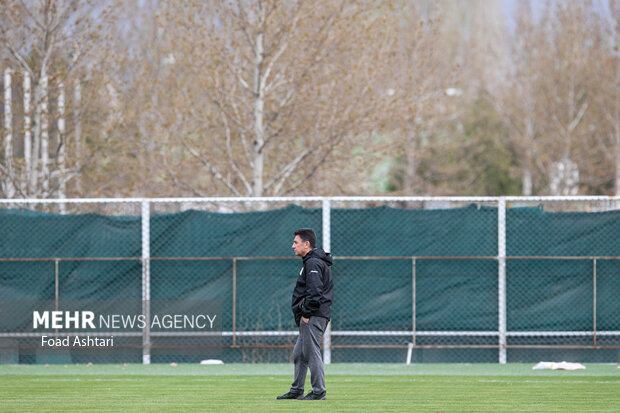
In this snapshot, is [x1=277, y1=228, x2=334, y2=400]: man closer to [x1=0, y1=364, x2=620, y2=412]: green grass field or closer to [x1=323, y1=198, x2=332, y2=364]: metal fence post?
[x1=0, y1=364, x2=620, y2=412]: green grass field

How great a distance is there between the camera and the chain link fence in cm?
1551

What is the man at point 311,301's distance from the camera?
10.0 m

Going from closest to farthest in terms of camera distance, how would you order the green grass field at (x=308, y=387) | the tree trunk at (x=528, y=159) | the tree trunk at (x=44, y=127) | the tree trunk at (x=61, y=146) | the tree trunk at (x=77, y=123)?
the green grass field at (x=308, y=387)
the tree trunk at (x=44, y=127)
the tree trunk at (x=61, y=146)
the tree trunk at (x=77, y=123)
the tree trunk at (x=528, y=159)

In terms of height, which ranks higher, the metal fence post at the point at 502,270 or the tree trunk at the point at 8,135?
the tree trunk at the point at 8,135

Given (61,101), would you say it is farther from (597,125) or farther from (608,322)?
(597,125)

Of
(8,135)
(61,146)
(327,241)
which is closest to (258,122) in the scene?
(61,146)

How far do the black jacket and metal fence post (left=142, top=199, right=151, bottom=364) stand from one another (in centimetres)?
585

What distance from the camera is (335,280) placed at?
15.6 m

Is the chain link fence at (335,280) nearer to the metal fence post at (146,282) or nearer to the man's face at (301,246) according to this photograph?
the metal fence post at (146,282)

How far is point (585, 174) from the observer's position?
40.8 meters

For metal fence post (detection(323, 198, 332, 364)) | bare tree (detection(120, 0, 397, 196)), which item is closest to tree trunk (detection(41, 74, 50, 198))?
bare tree (detection(120, 0, 397, 196))

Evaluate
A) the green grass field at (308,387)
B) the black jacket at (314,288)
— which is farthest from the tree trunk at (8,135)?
the black jacket at (314,288)

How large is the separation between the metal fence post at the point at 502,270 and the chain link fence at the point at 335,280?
0.02 metres

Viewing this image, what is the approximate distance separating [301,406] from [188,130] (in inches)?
515
